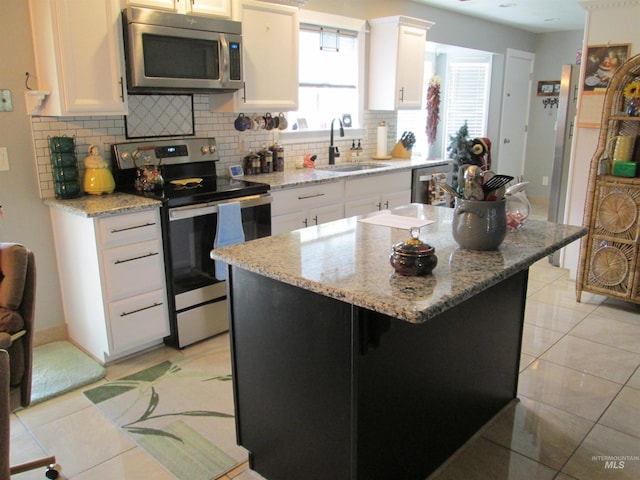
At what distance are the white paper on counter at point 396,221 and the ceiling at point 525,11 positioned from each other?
145 inches

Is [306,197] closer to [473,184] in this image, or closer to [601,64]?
[473,184]

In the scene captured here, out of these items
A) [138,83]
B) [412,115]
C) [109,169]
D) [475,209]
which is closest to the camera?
[475,209]

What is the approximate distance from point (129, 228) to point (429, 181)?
3.12 m

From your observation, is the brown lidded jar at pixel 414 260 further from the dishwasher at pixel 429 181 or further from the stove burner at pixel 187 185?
the dishwasher at pixel 429 181

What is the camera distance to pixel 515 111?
761 cm

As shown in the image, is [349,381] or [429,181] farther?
[429,181]

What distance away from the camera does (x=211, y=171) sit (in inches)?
152

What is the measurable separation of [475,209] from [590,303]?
8.58 ft

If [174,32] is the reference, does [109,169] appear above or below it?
below

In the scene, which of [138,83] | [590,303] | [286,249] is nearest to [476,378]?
[286,249]

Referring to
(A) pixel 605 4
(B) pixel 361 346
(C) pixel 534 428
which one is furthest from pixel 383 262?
(A) pixel 605 4

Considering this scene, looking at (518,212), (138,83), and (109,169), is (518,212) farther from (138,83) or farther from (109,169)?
(109,169)

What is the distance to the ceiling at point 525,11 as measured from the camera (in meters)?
5.50

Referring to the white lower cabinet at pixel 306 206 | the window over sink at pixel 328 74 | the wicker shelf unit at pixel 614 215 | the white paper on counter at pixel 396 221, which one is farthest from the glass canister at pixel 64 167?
the wicker shelf unit at pixel 614 215
